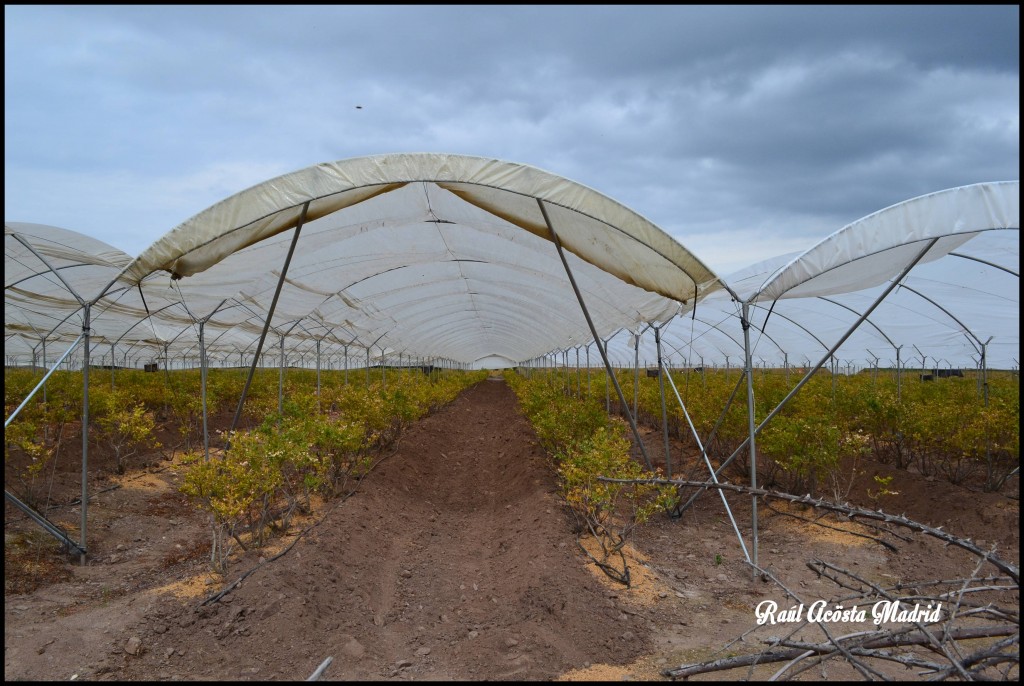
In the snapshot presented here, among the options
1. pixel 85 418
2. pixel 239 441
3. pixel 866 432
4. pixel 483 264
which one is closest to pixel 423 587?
pixel 239 441

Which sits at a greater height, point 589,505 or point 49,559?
point 589,505

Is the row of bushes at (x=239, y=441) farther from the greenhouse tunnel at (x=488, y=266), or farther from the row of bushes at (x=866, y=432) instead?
the row of bushes at (x=866, y=432)

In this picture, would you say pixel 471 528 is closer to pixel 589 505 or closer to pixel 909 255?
pixel 589 505

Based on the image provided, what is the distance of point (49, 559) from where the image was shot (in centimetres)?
598

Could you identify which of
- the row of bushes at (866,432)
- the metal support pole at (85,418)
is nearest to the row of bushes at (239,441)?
the metal support pole at (85,418)

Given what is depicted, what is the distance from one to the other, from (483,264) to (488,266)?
0.39 ft

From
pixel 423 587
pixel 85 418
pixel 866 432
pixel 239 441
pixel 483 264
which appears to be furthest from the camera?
pixel 483 264

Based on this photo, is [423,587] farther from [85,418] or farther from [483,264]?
[483,264]

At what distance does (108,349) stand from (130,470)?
2012 centimetres

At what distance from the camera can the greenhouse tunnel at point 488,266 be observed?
4.70m

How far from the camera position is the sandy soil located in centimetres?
379

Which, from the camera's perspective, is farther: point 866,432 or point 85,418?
point 866,432

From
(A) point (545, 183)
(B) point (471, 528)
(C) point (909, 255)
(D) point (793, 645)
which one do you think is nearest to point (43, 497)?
(B) point (471, 528)

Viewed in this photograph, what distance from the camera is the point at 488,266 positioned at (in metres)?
10.4
